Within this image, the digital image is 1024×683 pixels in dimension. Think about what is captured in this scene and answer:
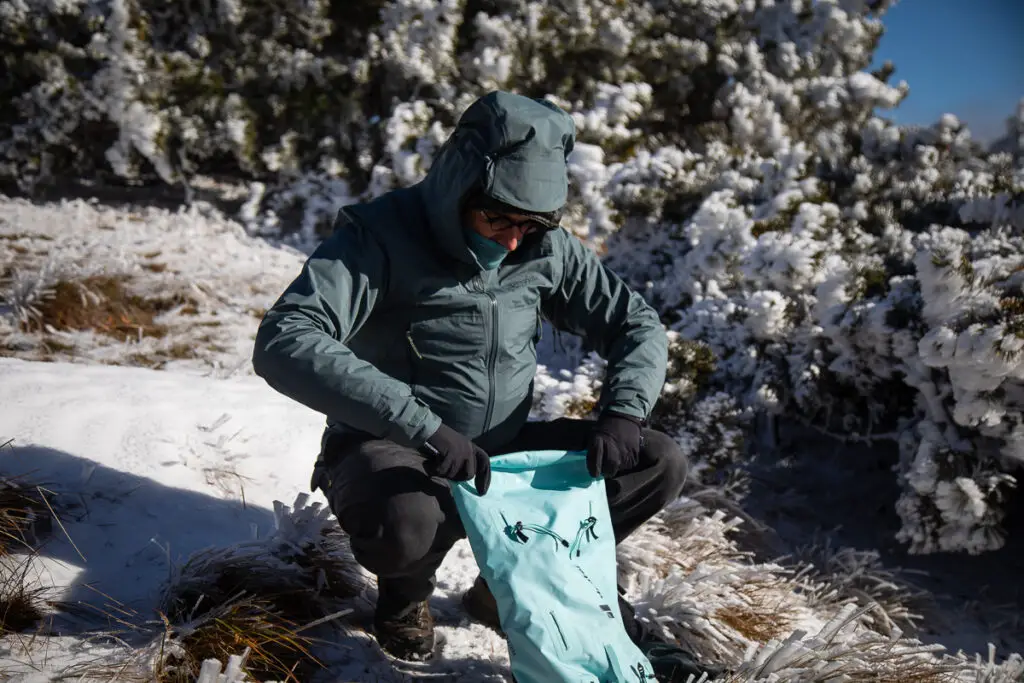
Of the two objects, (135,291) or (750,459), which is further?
(135,291)

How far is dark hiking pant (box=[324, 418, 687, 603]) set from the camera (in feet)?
6.77

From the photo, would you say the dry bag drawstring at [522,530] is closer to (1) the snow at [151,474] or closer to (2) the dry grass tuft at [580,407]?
(1) the snow at [151,474]

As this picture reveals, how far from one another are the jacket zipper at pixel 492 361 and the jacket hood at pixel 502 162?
0.54ft

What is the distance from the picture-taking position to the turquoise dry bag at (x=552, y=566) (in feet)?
6.19

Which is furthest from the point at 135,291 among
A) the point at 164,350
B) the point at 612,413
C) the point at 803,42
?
the point at 803,42

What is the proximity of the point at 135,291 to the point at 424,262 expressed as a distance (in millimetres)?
3838

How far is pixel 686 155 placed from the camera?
20.1 feet

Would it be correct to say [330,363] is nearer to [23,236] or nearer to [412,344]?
[412,344]

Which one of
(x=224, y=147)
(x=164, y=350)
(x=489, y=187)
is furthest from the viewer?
(x=224, y=147)

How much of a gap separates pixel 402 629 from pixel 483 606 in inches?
14.4

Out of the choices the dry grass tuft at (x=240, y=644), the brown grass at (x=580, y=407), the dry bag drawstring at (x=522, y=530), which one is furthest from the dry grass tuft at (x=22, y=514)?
the brown grass at (x=580, y=407)

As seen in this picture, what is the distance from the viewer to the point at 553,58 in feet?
26.0

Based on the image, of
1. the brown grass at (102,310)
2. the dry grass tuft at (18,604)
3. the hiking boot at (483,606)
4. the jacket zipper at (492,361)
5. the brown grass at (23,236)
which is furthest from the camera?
the brown grass at (23,236)

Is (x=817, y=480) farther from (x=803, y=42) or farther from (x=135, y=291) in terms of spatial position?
(x=803, y=42)
